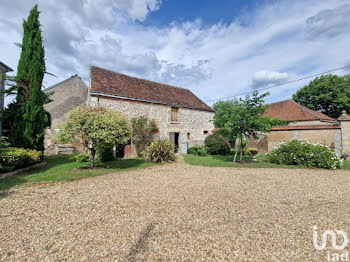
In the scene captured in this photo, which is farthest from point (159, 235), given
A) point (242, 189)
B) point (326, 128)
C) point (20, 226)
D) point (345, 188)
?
point (326, 128)

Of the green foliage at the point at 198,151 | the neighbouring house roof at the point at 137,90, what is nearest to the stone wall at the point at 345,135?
the green foliage at the point at 198,151

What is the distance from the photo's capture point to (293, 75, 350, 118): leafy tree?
20.7 m

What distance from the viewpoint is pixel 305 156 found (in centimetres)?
766

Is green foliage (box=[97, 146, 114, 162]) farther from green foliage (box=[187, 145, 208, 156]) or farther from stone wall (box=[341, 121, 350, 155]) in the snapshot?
stone wall (box=[341, 121, 350, 155])

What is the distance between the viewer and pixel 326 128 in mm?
9828

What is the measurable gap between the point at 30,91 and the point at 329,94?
103ft

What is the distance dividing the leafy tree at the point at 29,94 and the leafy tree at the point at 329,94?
98.6ft

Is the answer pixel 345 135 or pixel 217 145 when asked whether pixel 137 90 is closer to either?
pixel 217 145

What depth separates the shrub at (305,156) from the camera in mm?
7168

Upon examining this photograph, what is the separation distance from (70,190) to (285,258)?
4.85m

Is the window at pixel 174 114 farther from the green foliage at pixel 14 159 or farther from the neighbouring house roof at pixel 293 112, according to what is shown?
the green foliage at pixel 14 159

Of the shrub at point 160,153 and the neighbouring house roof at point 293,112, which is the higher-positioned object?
the neighbouring house roof at point 293,112

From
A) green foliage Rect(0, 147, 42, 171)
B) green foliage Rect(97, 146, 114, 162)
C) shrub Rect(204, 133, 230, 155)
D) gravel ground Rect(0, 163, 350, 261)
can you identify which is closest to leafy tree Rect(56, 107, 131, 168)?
green foliage Rect(0, 147, 42, 171)

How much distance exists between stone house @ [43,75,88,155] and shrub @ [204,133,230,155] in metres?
10.2
